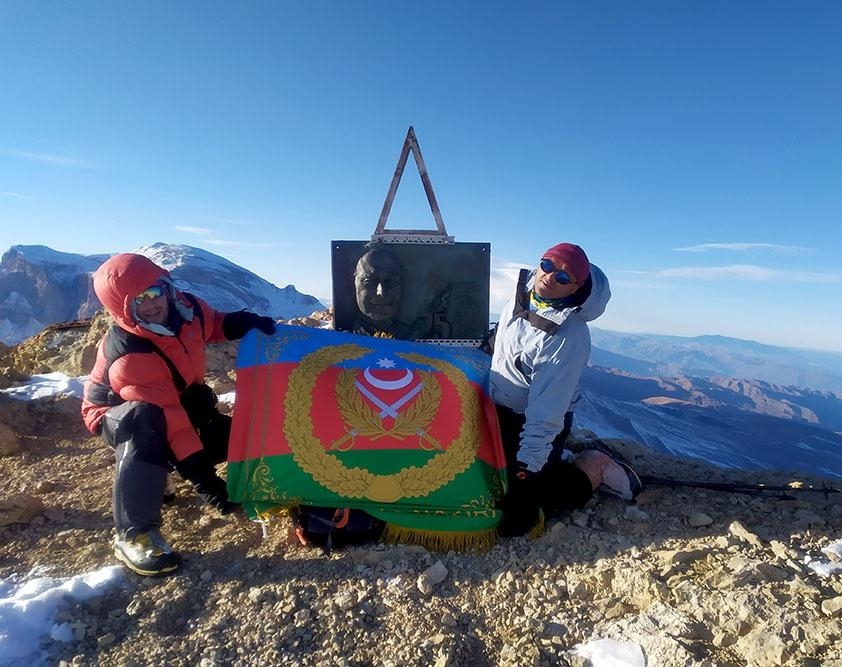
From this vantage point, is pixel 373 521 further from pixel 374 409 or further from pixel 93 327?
pixel 93 327

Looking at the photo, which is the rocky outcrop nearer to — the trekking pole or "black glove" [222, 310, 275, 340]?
"black glove" [222, 310, 275, 340]

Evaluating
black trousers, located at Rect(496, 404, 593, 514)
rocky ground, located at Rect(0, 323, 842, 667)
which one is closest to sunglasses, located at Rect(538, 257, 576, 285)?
black trousers, located at Rect(496, 404, 593, 514)

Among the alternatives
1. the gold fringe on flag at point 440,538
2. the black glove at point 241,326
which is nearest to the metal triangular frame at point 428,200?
the black glove at point 241,326

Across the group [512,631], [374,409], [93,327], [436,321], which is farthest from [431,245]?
[93,327]

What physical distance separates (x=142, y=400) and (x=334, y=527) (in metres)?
1.58

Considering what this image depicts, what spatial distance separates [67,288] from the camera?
82.7 metres

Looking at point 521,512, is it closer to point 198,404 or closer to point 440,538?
point 440,538

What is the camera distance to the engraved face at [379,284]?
18.5ft

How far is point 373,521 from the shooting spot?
3508 mm

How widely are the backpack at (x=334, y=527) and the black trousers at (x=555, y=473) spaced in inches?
45.3

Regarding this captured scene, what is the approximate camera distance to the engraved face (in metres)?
5.63

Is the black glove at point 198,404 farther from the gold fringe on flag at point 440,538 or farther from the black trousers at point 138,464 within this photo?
the gold fringe on flag at point 440,538

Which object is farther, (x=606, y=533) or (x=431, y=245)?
(x=431, y=245)

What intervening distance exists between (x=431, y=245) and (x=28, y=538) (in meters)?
4.56
